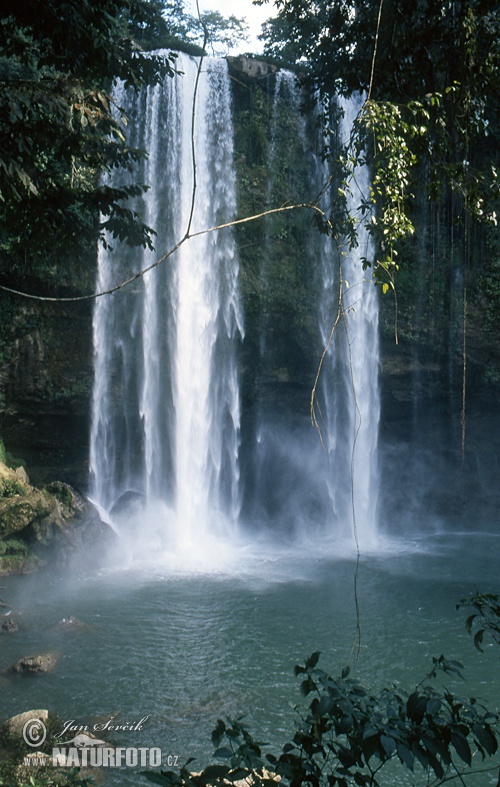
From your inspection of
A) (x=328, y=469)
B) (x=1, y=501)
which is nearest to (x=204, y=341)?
(x=328, y=469)

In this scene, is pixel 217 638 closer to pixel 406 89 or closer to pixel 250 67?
pixel 406 89

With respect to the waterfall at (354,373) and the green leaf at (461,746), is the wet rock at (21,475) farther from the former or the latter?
the green leaf at (461,746)

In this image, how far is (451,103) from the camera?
15.9ft

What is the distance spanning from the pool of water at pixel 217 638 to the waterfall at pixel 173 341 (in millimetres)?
3236

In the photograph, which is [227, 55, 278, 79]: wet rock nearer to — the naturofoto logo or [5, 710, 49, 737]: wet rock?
[5, 710, 49, 737]: wet rock

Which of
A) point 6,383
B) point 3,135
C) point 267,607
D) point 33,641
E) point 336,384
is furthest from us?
point 336,384

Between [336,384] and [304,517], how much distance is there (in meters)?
3.52

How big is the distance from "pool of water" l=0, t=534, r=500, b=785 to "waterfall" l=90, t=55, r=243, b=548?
10.6 ft

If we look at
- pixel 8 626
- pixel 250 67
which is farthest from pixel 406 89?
pixel 250 67

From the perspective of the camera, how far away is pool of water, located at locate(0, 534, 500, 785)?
5.86 metres

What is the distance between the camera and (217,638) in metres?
7.78

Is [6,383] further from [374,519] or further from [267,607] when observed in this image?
[374,519]

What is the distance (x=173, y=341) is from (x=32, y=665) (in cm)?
921

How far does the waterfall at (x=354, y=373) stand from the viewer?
15438 millimetres
